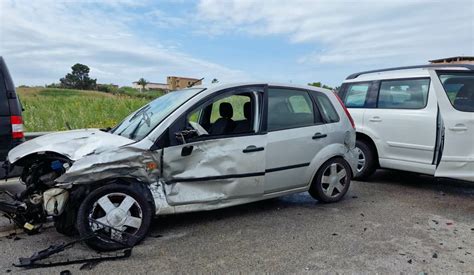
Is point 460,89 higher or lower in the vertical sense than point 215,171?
higher

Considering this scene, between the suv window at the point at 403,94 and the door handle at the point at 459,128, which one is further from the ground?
the suv window at the point at 403,94

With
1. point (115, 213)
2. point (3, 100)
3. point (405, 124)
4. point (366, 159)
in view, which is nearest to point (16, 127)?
point (3, 100)

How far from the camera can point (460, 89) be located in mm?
5406

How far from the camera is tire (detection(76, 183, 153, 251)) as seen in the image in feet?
11.5

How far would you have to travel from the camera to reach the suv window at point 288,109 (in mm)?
4652

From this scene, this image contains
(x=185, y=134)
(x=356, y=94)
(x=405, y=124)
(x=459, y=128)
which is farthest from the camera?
(x=356, y=94)

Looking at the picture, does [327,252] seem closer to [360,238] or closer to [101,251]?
[360,238]

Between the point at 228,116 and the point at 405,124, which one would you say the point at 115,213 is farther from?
the point at 405,124

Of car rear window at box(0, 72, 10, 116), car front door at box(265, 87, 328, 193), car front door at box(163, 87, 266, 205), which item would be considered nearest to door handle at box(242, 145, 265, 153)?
car front door at box(163, 87, 266, 205)

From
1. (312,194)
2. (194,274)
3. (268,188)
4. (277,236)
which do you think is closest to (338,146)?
(312,194)

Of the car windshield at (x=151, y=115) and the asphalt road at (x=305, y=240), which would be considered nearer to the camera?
the asphalt road at (x=305, y=240)

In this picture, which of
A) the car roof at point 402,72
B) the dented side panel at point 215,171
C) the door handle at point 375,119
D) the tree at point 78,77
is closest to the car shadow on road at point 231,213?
the dented side panel at point 215,171

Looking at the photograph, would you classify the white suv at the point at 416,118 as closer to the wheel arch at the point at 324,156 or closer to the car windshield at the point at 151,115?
the wheel arch at the point at 324,156

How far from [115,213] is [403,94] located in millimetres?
4740
